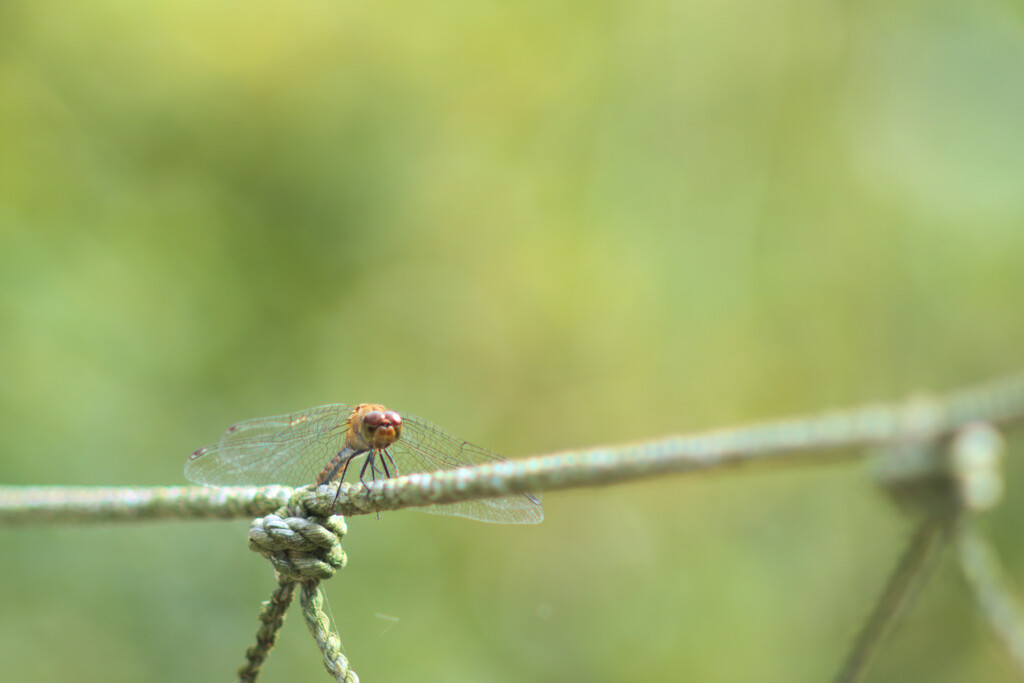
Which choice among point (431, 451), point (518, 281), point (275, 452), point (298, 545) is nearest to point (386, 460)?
point (431, 451)

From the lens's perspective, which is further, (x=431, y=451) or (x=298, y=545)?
(x=431, y=451)

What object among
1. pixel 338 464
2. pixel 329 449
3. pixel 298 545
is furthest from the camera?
pixel 329 449

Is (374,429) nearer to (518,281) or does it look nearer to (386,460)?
(386,460)

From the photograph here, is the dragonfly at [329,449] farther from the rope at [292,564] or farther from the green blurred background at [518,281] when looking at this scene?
the green blurred background at [518,281]

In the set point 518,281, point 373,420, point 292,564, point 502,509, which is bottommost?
point 292,564

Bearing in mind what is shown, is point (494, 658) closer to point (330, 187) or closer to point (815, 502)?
point (815, 502)

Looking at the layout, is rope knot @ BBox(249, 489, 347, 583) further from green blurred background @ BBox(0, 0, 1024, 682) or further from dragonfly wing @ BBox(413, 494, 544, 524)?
green blurred background @ BBox(0, 0, 1024, 682)
